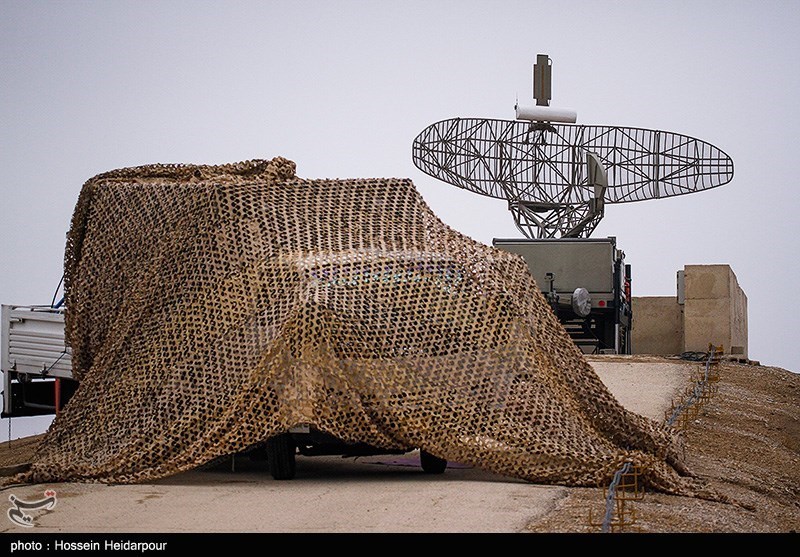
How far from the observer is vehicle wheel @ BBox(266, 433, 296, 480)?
11000mm

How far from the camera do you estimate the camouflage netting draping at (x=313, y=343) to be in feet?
34.2

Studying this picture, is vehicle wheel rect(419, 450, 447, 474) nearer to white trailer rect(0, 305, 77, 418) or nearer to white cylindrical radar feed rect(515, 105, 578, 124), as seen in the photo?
white trailer rect(0, 305, 77, 418)

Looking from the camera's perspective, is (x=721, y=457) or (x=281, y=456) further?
(x=721, y=457)

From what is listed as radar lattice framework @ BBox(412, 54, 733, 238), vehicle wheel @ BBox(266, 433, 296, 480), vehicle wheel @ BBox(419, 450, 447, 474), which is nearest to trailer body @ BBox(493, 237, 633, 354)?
radar lattice framework @ BBox(412, 54, 733, 238)

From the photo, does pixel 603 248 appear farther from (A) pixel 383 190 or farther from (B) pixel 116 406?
(B) pixel 116 406

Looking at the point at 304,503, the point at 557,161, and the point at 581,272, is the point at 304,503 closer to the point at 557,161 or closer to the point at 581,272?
the point at 581,272

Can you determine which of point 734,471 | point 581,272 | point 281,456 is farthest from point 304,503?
point 581,272

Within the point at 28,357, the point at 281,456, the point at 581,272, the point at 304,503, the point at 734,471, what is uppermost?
the point at 581,272

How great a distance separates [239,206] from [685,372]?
40.2 feet

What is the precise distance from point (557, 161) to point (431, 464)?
23.8 m

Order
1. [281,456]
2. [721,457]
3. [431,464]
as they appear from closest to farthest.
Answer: [281,456] < [431,464] < [721,457]

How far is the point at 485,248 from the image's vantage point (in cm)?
1191

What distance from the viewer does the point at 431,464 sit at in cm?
1152
